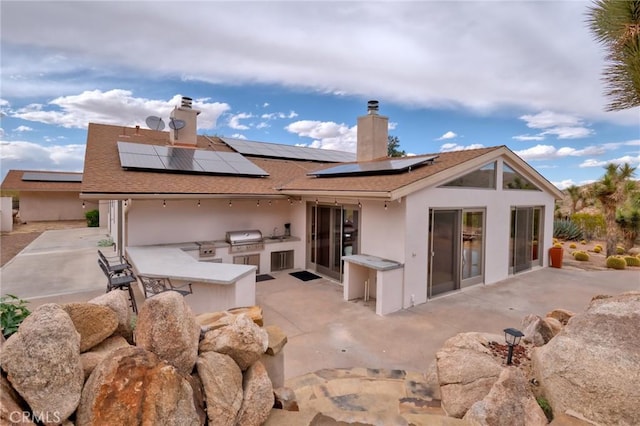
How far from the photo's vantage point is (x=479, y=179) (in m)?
9.41

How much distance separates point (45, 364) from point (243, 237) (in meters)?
8.12

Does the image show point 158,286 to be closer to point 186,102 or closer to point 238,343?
point 238,343

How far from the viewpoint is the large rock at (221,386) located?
2.76 meters

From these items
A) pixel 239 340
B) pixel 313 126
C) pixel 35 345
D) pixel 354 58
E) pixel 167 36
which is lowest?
pixel 239 340

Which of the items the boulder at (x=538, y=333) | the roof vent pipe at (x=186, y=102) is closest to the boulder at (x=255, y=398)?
the boulder at (x=538, y=333)

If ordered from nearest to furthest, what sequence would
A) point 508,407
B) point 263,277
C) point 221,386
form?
1. point 221,386
2. point 508,407
3. point 263,277

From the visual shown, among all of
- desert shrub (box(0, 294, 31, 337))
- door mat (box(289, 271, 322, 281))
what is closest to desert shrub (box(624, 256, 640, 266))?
door mat (box(289, 271, 322, 281))

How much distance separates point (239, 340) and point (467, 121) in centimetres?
2374

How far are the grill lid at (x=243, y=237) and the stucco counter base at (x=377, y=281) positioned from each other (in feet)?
11.9

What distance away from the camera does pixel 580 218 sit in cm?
2066

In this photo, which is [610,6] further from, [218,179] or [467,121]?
[467,121]

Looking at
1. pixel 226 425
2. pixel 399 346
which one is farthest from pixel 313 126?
pixel 226 425

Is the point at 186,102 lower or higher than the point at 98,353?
higher

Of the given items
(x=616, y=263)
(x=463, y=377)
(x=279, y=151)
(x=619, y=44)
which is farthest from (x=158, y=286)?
(x=616, y=263)
